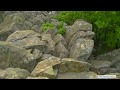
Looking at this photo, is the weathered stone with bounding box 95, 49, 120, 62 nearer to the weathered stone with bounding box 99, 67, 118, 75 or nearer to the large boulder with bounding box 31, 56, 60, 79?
the weathered stone with bounding box 99, 67, 118, 75

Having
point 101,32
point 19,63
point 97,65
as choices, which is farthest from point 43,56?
point 101,32

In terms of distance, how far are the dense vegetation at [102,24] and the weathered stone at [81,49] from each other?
3.85 feet

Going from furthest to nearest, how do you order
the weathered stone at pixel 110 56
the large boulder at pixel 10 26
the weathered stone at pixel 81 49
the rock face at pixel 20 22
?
1. the rock face at pixel 20 22
2. the large boulder at pixel 10 26
3. the weathered stone at pixel 110 56
4. the weathered stone at pixel 81 49

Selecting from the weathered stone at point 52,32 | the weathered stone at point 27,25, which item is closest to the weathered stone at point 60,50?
the weathered stone at point 52,32

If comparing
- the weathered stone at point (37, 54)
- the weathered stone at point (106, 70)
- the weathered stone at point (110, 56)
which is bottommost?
the weathered stone at point (106, 70)

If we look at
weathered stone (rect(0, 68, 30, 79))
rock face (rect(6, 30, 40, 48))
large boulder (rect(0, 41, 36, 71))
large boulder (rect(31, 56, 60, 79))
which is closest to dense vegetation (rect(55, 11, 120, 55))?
rock face (rect(6, 30, 40, 48))

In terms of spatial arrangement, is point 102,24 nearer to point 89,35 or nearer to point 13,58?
point 89,35

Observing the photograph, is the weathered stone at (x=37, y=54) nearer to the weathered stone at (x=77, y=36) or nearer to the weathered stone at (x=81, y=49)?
the weathered stone at (x=81, y=49)

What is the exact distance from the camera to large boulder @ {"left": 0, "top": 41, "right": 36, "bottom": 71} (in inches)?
608

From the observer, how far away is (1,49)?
1557 cm

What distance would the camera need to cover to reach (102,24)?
1683 centimetres

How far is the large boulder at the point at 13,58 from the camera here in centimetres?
1544

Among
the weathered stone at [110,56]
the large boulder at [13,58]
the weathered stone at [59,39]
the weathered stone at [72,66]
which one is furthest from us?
the weathered stone at [59,39]
